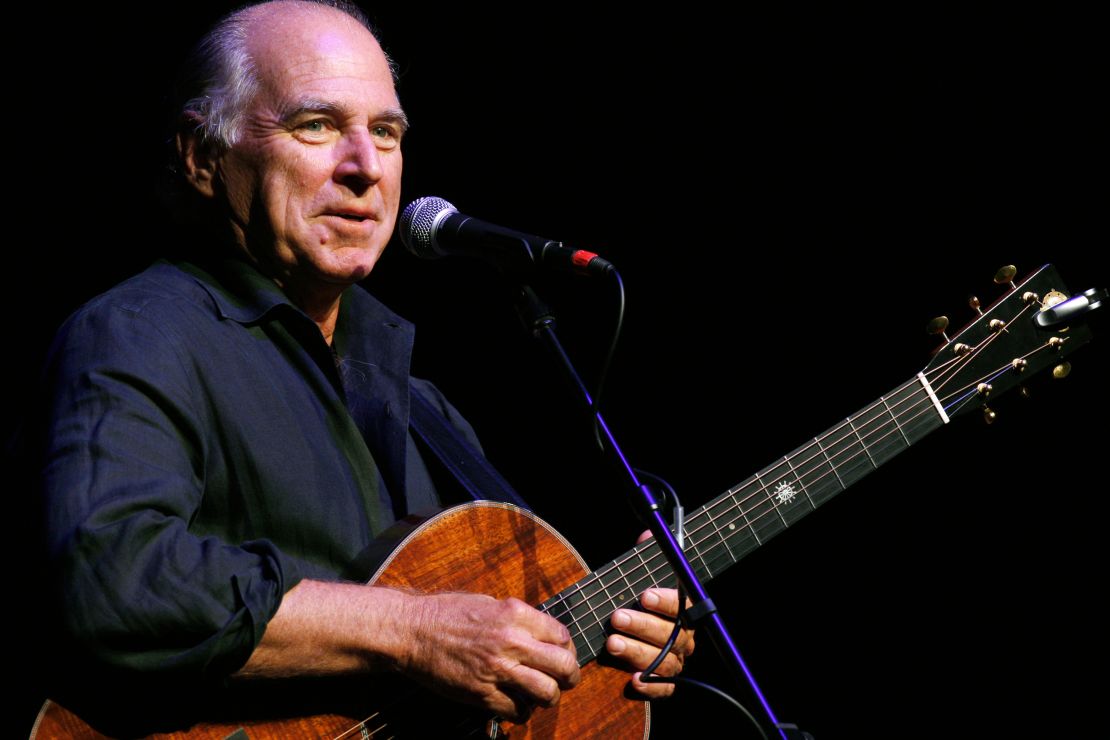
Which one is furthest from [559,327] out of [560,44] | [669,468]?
[560,44]

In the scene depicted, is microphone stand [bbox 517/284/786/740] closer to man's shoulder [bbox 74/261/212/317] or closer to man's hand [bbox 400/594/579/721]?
man's hand [bbox 400/594/579/721]

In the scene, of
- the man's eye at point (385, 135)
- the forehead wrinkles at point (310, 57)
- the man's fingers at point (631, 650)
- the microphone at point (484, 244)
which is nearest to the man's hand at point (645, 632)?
the man's fingers at point (631, 650)

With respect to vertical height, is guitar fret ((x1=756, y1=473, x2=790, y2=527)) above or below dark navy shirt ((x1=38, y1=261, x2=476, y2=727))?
below

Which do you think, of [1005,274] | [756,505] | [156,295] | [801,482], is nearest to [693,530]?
[756,505]

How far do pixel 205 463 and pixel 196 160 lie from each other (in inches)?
36.0

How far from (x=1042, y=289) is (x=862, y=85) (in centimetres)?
111

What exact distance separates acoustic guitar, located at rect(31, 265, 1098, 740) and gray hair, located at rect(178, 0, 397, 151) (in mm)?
1106

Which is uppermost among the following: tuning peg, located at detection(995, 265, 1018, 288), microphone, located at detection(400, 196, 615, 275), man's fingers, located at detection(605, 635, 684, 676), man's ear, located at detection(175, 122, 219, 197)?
man's ear, located at detection(175, 122, 219, 197)

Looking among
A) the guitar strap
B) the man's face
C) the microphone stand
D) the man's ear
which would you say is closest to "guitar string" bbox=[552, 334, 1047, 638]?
the guitar strap

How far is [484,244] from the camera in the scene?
1827 millimetres

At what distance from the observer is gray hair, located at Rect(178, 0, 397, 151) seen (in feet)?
7.43

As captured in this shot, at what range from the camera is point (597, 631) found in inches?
84.3

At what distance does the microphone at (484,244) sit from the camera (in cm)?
169

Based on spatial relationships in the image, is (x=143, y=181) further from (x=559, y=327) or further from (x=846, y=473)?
(x=846, y=473)
